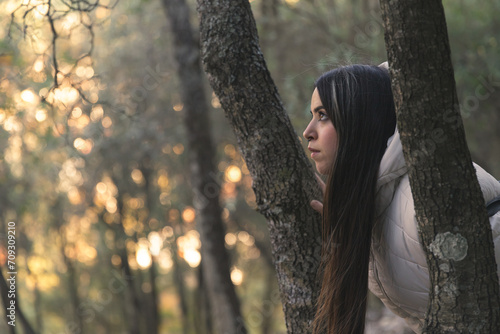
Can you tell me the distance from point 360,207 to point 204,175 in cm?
496

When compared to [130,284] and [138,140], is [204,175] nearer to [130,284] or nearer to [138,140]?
[138,140]

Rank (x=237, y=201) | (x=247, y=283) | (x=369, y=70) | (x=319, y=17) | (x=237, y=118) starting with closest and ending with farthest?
(x=369, y=70) < (x=237, y=118) < (x=319, y=17) < (x=237, y=201) < (x=247, y=283)

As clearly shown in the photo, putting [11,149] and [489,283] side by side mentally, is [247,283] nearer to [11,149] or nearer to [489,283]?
[11,149]

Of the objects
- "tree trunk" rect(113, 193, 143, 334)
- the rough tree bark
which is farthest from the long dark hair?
"tree trunk" rect(113, 193, 143, 334)

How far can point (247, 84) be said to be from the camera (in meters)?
2.24

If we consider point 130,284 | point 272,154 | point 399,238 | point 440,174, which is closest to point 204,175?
point 272,154

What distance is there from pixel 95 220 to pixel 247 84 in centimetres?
1501

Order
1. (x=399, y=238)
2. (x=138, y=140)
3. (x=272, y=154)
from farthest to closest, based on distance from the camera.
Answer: (x=138, y=140), (x=272, y=154), (x=399, y=238)

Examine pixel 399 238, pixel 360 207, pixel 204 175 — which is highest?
pixel 204 175

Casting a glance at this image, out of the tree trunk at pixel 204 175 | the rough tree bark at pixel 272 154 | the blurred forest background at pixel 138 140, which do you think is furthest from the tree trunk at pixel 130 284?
the rough tree bark at pixel 272 154

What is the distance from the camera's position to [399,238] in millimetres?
1936

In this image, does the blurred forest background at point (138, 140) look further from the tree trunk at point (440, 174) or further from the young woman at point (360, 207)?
the tree trunk at point (440, 174)

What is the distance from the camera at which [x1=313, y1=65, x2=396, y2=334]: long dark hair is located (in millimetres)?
2000

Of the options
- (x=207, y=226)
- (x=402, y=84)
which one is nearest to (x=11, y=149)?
(x=207, y=226)
